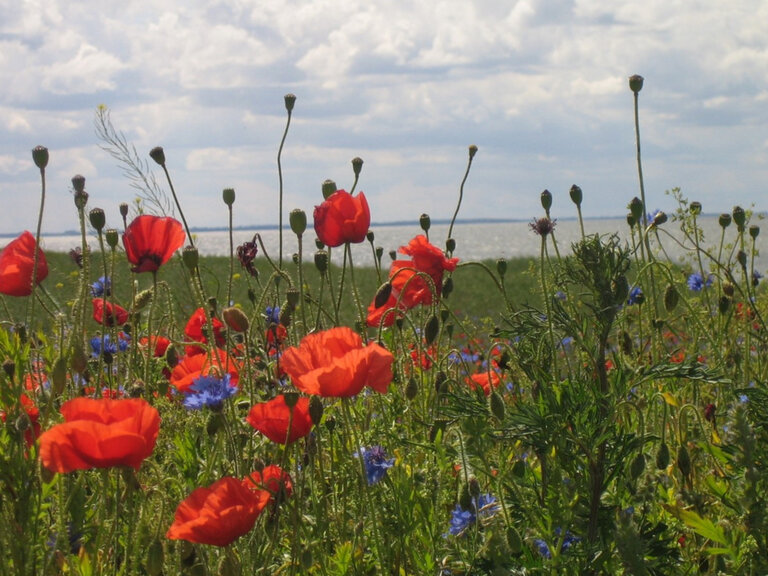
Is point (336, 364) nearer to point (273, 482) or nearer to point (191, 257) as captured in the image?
point (273, 482)

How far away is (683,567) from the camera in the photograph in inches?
61.7

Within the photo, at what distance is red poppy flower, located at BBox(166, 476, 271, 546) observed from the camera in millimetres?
1222

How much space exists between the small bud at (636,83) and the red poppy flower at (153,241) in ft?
4.07

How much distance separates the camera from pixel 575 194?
232 centimetres

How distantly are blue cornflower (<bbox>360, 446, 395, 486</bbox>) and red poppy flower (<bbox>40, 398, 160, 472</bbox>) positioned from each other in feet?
1.77

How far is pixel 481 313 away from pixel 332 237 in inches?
397

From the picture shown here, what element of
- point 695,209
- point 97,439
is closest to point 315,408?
point 97,439

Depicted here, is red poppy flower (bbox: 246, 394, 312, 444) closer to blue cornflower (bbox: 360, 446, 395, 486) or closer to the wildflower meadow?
the wildflower meadow

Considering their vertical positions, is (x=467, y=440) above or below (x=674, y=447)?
above

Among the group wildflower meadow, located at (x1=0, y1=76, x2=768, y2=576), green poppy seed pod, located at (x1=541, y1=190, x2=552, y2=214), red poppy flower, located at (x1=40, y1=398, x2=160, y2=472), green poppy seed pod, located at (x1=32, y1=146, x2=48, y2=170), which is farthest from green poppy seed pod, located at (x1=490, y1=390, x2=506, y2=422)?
green poppy seed pod, located at (x1=32, y1=146, x2=48, y2=170)

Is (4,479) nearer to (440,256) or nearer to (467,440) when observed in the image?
(467,440)

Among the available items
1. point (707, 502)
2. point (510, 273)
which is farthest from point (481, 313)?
point (707, 502)

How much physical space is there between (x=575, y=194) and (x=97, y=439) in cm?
152

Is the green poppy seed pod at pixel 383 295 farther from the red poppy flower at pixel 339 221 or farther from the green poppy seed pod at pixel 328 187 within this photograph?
the green poppy seed pod at pixel 328 187
